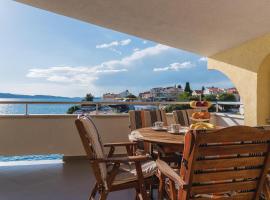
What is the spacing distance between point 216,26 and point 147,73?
11460 millimetres

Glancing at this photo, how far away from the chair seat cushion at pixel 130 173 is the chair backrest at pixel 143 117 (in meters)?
1.05

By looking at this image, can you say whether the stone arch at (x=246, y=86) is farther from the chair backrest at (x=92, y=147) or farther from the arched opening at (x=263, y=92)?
the chair backrest at (x=92, y=147)

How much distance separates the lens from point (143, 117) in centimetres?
384

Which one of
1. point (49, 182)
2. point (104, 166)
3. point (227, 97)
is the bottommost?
point (49, 182)

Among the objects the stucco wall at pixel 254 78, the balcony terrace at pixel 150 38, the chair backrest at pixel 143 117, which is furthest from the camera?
the stucco wall at pixel 254 78

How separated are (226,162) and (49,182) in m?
2.65

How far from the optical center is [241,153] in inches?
66.7

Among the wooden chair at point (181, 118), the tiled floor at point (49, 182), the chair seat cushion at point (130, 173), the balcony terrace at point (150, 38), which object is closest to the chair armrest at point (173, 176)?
the chair seat cushion at point (130, 173)

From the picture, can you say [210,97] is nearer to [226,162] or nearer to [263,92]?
[263,92]

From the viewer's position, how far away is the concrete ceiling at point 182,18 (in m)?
3.69

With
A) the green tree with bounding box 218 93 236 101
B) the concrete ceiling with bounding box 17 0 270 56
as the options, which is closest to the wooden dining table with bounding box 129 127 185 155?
the concrete ceiling with bounding box 17 0 270 56

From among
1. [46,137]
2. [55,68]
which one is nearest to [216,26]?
[46,137]

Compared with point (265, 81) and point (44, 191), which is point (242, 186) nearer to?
point (44, 191)

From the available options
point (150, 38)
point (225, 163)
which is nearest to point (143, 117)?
point (225, 163)
